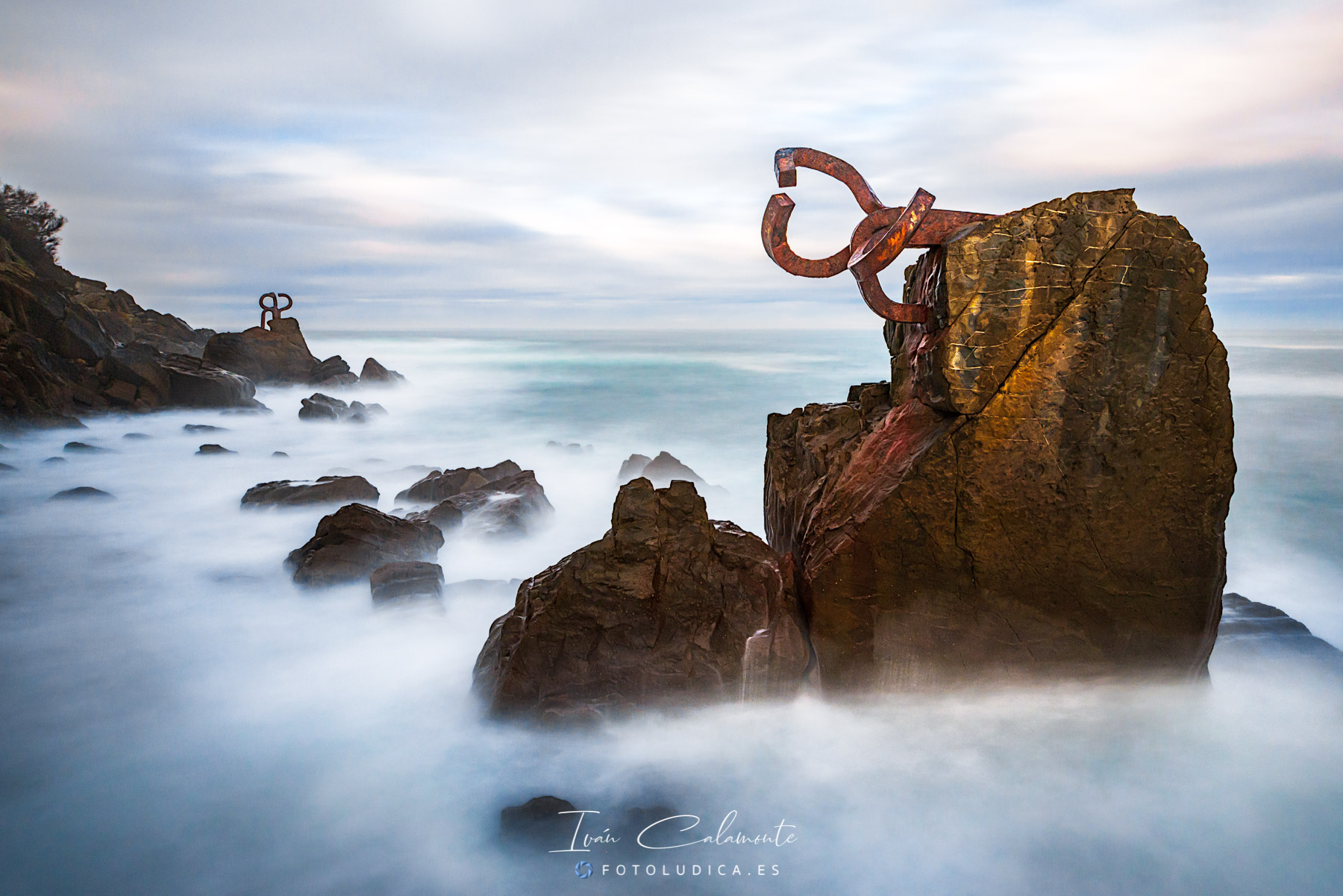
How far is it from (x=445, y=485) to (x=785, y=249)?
6.35 m

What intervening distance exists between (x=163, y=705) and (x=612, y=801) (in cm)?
269

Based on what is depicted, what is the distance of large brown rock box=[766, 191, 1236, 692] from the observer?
2.85 m

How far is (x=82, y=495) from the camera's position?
→ 7.75 meters

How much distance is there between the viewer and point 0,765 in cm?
345

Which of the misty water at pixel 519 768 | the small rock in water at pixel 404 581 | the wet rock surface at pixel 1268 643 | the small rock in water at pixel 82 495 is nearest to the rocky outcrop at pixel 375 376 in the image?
the small rock in water at pixel 82 495

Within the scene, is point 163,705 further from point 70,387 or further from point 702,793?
point 70,387

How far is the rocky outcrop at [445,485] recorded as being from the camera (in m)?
8.30

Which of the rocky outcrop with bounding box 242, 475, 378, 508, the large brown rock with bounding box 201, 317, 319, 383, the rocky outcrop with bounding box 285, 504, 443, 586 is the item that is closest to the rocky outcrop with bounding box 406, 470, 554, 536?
the rocky outcrop with bounding box 285, 504, 443, 586

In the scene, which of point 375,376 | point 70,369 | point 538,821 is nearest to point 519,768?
point 538,821

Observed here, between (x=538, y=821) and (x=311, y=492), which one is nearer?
(x=538, y=821)

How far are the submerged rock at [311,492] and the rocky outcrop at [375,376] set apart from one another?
11.7 meters

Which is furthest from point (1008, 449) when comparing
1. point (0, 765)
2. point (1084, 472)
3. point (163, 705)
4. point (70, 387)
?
point (70, 387)

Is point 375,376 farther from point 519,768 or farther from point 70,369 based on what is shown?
point 519,768

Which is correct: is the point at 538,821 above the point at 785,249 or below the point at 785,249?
below
